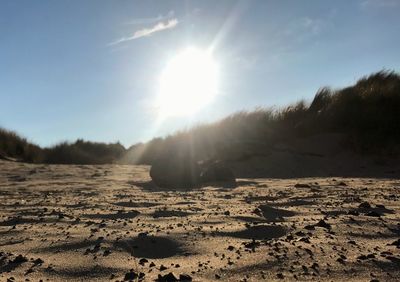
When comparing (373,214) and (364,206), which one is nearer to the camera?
(373,214)

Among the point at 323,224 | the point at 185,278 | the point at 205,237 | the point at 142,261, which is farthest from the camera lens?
the point at 323,224

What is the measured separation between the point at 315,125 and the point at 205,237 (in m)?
9.19

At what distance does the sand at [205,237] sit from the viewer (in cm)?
251

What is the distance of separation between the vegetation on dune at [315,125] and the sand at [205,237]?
388 centimetres

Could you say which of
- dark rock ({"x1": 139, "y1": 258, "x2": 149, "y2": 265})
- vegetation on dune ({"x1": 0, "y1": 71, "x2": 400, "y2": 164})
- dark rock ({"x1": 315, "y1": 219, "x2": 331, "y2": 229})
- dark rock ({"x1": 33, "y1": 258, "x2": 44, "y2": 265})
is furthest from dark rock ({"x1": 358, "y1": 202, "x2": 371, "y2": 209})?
vegetation on dune ({"x1": 0, "y1": 71, "x2": 400, "y2": 164})

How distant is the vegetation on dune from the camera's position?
34.1 ft

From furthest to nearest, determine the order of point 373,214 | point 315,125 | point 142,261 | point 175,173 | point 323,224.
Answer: point 315,125 < point 175,173 < point 373,214 < point 323,224 < point 142,261

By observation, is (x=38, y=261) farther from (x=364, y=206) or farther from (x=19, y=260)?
(x=364, y=206)

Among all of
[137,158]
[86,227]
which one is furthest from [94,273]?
[137,158]

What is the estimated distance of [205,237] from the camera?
10.7ft

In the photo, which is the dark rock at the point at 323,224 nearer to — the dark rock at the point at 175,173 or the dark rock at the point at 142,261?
the dark rock at the point at 142,261

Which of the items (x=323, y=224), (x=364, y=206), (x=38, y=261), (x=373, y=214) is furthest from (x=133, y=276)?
(x=364, y=206)

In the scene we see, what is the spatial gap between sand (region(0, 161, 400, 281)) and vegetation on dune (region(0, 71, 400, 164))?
3.88 m

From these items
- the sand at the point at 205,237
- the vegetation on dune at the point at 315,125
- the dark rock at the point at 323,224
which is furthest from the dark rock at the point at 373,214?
the vegetation on dune at the point at 315,125
